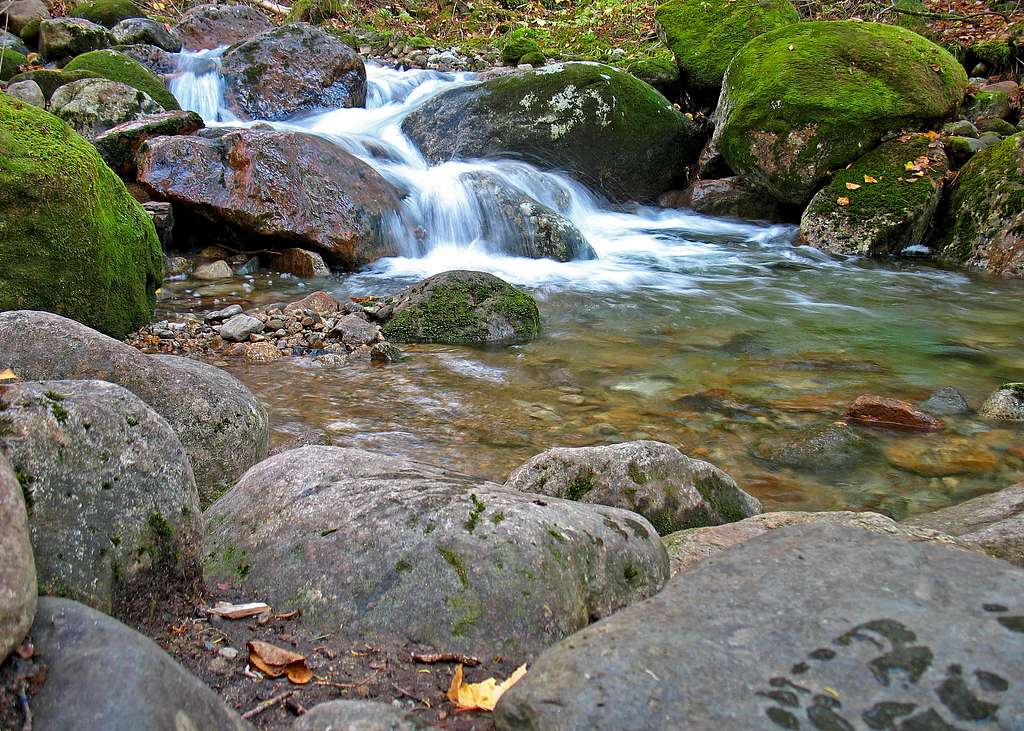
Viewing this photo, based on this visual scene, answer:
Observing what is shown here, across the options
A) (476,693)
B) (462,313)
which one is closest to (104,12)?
(462,313)

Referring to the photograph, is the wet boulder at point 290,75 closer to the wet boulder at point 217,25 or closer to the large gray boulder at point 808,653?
the wet boulder at point 217,25

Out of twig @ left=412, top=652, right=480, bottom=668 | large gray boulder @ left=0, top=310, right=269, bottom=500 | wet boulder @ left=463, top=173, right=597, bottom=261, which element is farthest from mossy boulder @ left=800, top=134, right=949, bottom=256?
twig @ left=412, top=652, right=480, bottom=668

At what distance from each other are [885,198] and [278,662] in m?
10.6

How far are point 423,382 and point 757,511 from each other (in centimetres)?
298

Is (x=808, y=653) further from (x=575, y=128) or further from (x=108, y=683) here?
(x=575, y=128)

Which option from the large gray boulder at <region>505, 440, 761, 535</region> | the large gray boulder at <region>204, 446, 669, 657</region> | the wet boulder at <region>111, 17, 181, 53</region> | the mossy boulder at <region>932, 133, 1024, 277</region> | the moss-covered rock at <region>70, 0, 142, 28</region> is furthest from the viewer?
the moss-covered rock at <region>70, 0, 142, 28</region>

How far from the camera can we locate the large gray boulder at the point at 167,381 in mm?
3285

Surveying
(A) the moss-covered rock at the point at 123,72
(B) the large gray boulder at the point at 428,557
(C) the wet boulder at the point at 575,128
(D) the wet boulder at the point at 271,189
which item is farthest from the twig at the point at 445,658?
(A) the moss-covered rock at the point at 123,72

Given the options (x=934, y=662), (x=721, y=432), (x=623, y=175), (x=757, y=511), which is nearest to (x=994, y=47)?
(x=623, y=175)

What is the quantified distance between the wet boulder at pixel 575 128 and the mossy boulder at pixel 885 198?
10.5 feet

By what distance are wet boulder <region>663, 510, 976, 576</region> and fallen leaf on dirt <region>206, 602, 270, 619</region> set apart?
59.2 inches

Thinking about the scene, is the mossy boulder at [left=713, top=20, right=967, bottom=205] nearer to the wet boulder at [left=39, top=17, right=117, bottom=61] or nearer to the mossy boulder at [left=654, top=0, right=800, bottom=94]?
the mossy boulder at [left=654, top=0, right=800, bottom=94]

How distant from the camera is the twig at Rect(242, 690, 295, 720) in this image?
180cm

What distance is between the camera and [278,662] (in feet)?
6.64
